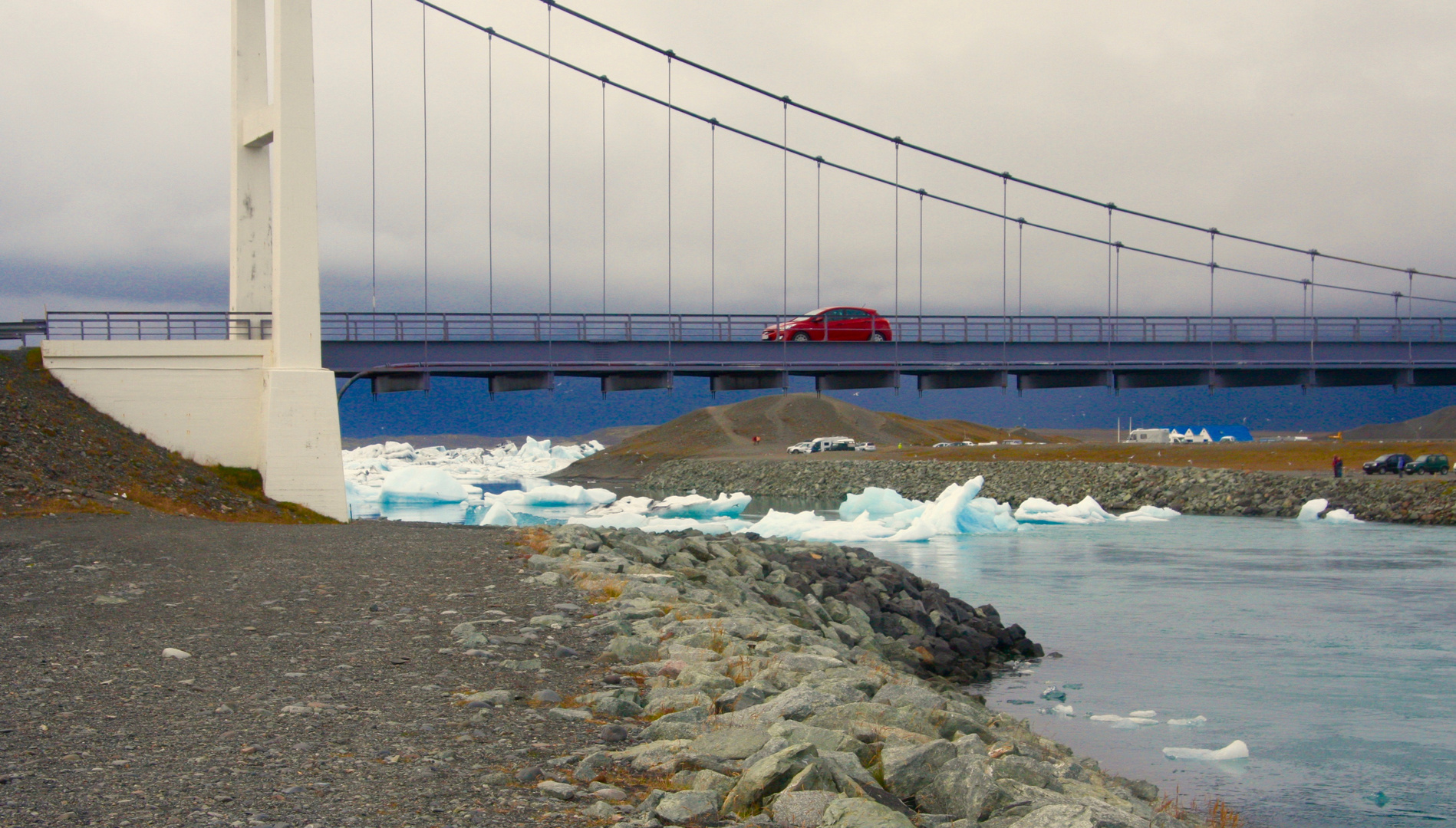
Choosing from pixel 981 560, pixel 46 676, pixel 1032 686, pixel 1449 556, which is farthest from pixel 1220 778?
pixel 1449 556

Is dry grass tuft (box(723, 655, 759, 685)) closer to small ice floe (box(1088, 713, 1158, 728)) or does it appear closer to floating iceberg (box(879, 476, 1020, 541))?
small ice floe (box(1088, 713, 1158, 728))

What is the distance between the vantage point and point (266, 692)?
22.7 ft

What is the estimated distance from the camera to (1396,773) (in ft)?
37.5

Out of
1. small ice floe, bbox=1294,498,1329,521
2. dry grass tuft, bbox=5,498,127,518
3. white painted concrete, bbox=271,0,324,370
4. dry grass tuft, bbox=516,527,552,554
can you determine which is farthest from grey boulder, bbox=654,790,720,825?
small ice floe, bbox=1294,498,1329,521

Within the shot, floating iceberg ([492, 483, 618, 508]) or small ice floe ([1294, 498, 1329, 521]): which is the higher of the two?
small ice floe ([1294, 498, 1329, 521])

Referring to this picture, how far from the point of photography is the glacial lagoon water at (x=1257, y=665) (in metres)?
11.2

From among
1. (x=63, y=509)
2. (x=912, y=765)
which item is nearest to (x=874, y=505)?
(x=63, y=509)

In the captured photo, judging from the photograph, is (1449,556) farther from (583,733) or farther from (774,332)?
(583,733)

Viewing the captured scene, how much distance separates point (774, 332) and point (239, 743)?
34514mm

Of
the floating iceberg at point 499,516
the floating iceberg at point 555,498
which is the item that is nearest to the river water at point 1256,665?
the floating iceberg at point 499,516

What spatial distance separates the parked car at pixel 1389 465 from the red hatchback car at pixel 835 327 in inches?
1091

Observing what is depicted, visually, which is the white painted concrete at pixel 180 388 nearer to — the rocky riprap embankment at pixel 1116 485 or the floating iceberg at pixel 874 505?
the floating iceberg at pixel 874 505

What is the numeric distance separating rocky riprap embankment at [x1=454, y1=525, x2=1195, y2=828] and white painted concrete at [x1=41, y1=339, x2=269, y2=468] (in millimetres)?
13081

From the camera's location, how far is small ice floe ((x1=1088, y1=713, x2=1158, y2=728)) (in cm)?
1306
